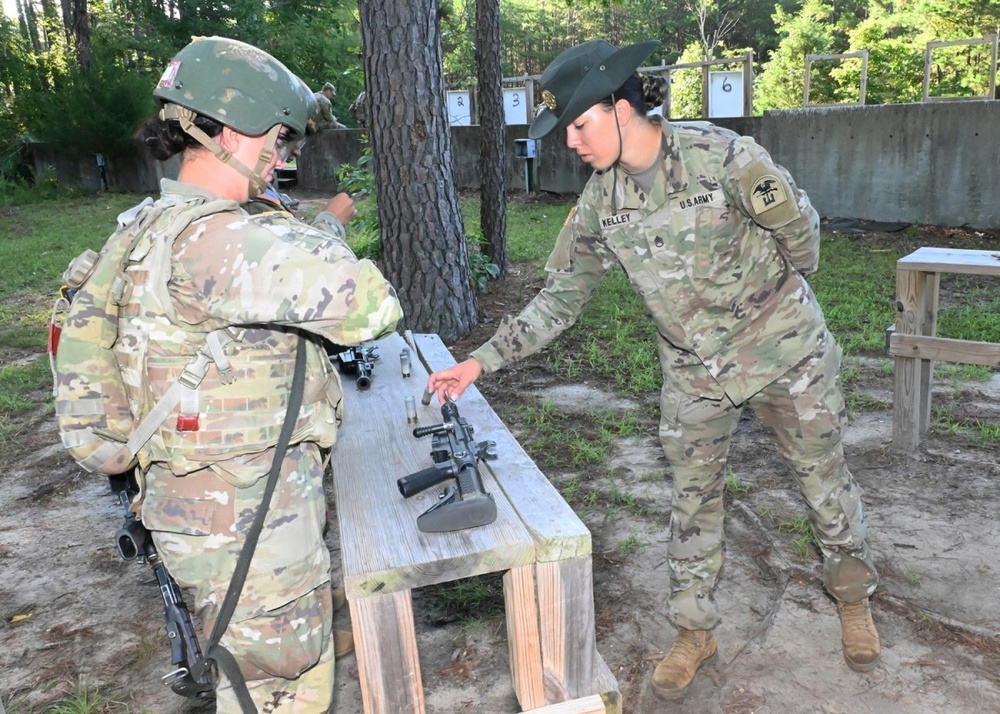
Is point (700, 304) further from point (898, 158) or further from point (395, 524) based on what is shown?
point (898, 158)

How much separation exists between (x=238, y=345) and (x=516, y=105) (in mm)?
14215

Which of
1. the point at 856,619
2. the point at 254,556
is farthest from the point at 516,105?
the point at 254,556

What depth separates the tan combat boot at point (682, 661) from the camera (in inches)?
105

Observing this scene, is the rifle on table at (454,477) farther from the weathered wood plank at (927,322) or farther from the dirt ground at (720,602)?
the weathered wood plank at (927,322)

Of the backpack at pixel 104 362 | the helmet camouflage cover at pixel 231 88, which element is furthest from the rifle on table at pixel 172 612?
the helmet camouflage cover at pixel 231 88

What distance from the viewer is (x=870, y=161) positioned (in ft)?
33.0

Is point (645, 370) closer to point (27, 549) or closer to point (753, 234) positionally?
point (753, 234)

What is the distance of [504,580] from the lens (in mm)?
2105

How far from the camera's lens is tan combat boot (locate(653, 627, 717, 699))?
266 centimetres

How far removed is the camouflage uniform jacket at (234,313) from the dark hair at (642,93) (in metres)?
0.95

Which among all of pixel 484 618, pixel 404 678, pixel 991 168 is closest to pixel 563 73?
pixel 404 678

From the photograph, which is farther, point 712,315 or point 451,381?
point 451,381

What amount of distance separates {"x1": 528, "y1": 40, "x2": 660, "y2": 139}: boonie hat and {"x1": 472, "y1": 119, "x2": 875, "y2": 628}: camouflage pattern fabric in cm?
26

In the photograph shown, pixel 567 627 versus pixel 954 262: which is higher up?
pixel 954 262
